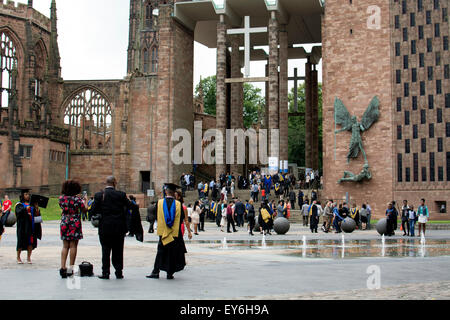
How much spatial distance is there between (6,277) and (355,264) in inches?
271

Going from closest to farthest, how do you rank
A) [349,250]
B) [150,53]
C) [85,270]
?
1. [85,270]
2. [349,250]
3. [150,53]

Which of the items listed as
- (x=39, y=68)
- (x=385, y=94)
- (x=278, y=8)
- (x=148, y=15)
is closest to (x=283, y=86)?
(x=278, y=8)

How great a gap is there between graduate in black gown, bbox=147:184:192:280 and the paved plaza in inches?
11.1

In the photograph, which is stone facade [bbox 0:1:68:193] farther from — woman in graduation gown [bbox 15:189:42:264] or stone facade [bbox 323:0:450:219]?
woman in graduation gown [bbox 15:189:42:264]

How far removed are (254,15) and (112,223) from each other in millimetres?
44019

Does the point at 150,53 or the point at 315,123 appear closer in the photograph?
the point at 315,123

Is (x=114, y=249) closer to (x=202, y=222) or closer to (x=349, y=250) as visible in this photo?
(x=349, y=250)

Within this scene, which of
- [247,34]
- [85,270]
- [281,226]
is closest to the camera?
[85,270]

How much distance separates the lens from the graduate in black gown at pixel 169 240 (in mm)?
10602

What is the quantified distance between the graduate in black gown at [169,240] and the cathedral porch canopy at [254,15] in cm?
3824

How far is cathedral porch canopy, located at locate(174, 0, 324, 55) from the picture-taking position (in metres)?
48.3

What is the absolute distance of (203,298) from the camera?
8.25m

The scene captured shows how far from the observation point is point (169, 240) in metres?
10.7
